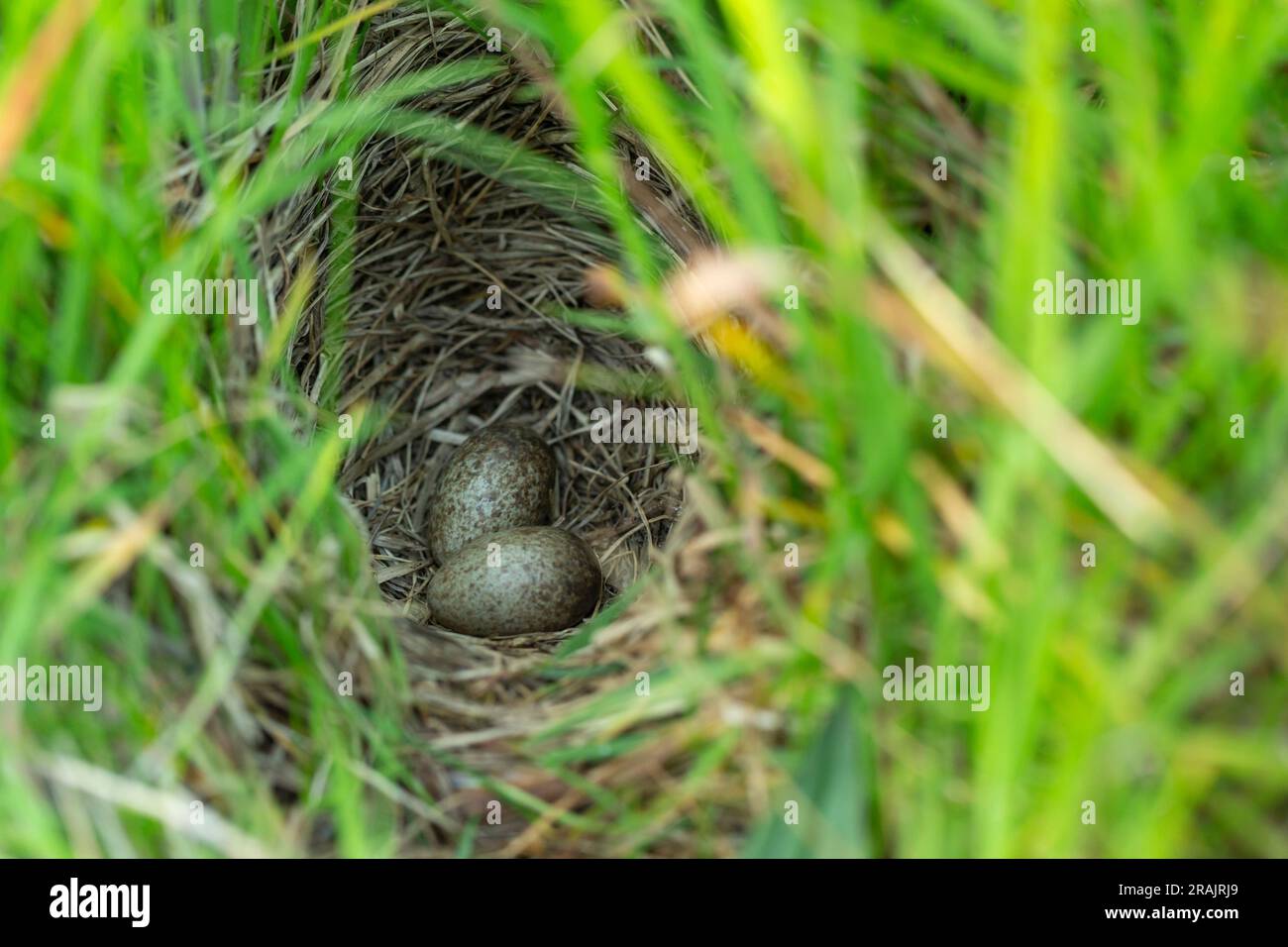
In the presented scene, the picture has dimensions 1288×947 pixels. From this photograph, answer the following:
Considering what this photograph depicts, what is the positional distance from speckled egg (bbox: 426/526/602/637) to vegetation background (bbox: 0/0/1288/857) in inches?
27.1

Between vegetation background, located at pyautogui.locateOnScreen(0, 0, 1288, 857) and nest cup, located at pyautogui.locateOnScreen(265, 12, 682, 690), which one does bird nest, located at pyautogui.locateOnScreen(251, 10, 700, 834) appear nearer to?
nest cup, located at pyautogui.locateOnScreen(265, 12, 682, 690)

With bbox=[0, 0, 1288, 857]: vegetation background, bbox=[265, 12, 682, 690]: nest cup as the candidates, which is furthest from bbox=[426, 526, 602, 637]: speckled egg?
bbox=[0, 0, 1288, 857]: vegetation background

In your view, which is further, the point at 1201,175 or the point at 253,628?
the point at 253,628

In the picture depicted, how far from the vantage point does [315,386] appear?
187 centimetres

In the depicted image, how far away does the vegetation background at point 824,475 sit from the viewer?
875 millimetres

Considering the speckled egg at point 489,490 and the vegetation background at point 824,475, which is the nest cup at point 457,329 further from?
the vegetation background at point 824,475

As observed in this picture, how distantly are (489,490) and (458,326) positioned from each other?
36 cm

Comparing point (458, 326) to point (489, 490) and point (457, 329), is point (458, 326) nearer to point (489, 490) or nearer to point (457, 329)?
point (457, 329)

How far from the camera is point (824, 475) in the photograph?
40.1 inches

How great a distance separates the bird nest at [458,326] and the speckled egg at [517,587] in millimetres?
64

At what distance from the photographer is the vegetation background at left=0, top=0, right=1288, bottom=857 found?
0.88 m

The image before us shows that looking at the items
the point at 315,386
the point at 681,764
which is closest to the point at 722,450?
the point at 681,764
